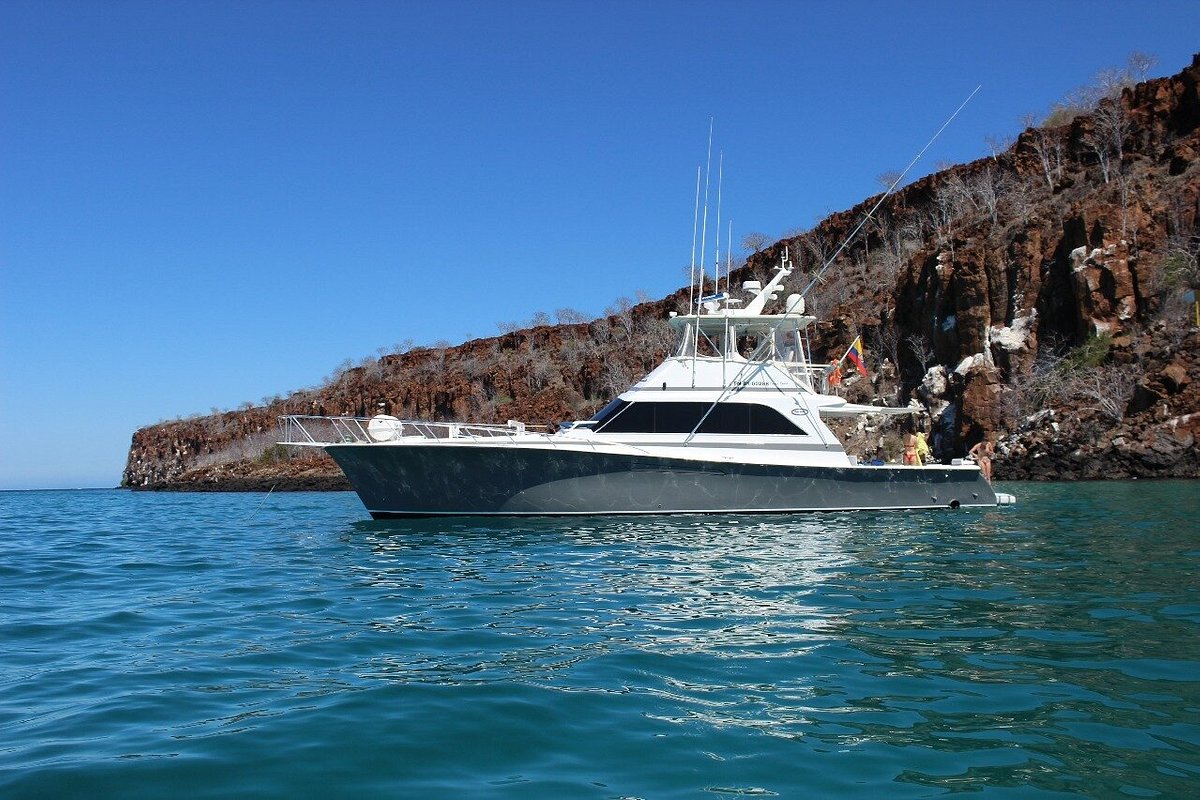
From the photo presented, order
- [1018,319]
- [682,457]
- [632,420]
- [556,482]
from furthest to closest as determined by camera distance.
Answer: [1018,319]
[632,420]
[682,457]
[556,482]

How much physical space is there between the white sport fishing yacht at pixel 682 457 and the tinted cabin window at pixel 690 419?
0.02 meters

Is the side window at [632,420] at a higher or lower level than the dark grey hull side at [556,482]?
higher

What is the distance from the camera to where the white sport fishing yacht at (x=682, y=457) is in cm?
1573

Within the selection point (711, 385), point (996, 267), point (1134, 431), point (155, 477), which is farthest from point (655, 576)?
point (155, 477)

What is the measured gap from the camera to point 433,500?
631 inches

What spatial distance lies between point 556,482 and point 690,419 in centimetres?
309

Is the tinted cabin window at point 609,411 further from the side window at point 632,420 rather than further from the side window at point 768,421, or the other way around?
the side window at point 768,421

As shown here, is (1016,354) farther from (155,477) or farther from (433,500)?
(155,477)

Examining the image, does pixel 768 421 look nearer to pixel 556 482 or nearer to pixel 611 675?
pixel 556 482

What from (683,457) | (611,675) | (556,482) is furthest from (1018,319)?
(611,675)

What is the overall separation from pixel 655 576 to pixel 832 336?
43768mm

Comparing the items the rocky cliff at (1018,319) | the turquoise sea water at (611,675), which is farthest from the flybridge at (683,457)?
the rocky cliff at (1018,319)

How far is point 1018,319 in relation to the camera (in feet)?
137

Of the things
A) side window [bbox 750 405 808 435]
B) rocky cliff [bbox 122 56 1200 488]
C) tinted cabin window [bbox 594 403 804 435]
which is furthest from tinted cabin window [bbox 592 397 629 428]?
rocky cliff [bbox 122 56 1200 488]
